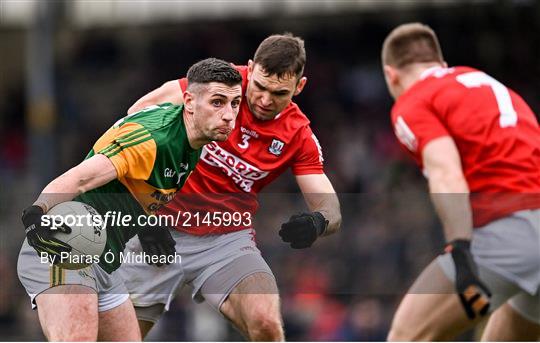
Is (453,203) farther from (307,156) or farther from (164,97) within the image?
(164,97)

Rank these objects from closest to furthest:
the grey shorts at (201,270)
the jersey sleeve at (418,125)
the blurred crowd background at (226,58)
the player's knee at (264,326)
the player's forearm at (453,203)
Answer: the player's forearm at (453,203) → the jersey sleeve at (418,125) → the player's knee at (264,326) → the grey shorts at (201,270) → the blurred crowd background at (226,58)

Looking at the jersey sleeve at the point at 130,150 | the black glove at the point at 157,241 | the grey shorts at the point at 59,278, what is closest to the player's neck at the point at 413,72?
the jersey sleeve at the point at 130,150

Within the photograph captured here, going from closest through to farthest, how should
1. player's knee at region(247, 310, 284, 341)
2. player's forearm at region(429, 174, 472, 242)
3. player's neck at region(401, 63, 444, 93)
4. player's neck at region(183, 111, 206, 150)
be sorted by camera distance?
player's forearm at region(429, 174, 472, 242) → player's neck at region(183, 111, 206, 150) → player's neck at region(401, 63, 444, 93) → player's knee at region(247, 310, 284, 341)

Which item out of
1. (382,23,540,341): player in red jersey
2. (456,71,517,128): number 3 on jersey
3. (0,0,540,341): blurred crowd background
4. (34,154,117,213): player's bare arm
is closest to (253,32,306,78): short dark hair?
(382,23,540,341): player in red jersey

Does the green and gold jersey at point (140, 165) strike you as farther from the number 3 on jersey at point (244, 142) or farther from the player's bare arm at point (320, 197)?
the player's bare arm at point (320, 197)

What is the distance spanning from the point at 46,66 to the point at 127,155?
29.5 feet

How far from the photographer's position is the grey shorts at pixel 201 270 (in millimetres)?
6215

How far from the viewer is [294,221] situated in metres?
6.05

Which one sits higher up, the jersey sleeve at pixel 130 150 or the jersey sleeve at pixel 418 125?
the jersey sleeve at pixel 418 125

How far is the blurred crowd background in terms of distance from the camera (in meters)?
10.7

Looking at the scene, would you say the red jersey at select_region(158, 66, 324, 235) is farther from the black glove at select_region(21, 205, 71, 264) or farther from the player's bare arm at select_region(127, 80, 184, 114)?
the black glove at select_region(21, 205, 71, 264)

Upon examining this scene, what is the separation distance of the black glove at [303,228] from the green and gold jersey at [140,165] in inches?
23.3

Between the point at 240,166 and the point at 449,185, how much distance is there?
53.9 inches

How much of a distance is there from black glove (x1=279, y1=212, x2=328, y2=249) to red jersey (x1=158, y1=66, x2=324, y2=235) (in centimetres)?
30
